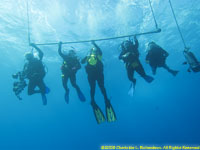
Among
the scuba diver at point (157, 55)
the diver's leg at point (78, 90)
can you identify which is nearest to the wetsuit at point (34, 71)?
the diver's leg at point (78, 90)

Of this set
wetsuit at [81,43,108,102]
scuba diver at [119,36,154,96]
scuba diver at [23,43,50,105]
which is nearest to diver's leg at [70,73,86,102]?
wetsuit at [81,43,108,102]

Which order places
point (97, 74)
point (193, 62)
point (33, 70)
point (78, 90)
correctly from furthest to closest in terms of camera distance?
point (78, 90) < point (33, 70) < point (97, 74) < point (193, 62)

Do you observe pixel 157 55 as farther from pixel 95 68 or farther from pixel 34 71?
pixel 34 71

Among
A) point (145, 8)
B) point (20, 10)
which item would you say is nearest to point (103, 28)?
point (145, 8)

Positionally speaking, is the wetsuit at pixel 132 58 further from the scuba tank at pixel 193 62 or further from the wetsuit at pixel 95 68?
the scuba tank at pixel 193 62

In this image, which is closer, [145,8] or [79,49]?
[145,8]

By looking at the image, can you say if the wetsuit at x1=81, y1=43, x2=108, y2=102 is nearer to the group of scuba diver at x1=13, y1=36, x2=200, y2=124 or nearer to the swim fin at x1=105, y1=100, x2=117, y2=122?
the group of scuba diver at x1=13, y1=36, x2=200, y2=124

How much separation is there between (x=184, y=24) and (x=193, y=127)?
58.3 m

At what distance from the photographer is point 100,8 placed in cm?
1565

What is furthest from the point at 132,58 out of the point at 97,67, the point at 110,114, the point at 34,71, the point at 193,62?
the point at 34,71

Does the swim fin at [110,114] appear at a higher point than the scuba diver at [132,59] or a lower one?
lower

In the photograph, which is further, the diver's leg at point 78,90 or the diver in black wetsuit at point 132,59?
the diver's leg at point 78,90

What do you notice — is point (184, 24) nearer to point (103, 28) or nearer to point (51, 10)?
point (103, 28)

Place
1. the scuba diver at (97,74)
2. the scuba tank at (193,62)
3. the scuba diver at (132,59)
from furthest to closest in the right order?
the scuba diver at (97,74) < the scuba diver at (132,59) < the scuba tank at (193,62)
